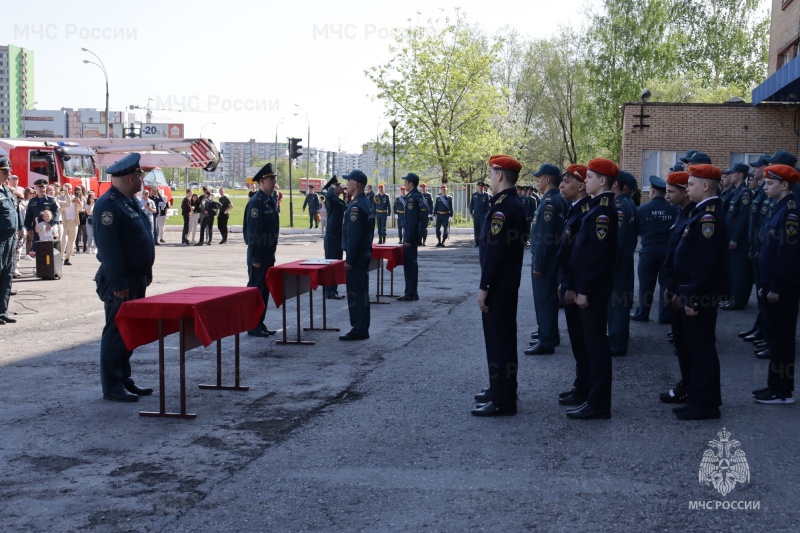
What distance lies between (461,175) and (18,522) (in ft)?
166

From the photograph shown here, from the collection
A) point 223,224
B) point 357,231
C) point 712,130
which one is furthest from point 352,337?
point 712,130

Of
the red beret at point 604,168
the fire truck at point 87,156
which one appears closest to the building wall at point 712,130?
the fire truck at point 87,156

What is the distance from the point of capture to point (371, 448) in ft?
20.3

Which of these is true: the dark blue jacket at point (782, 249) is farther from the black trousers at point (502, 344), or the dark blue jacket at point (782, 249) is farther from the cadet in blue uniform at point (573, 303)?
the black trousers at point (502, 344)

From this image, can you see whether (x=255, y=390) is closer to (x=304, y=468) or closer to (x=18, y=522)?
(x=304, y=468)

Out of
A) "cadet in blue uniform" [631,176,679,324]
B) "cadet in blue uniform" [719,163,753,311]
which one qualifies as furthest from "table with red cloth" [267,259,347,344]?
"cadet in blue uniform" [719,163,753,311]

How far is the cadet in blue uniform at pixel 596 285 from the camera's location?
700cm

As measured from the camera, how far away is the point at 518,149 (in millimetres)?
62438

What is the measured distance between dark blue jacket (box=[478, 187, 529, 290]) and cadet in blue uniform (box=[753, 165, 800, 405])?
2.33 meters

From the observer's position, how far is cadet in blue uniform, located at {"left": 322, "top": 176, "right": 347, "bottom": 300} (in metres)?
14.6

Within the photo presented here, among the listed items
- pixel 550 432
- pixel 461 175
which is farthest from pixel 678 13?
pixel 550 432

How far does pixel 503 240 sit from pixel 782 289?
2592 mm

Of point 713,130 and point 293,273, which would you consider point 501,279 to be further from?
point 713,130

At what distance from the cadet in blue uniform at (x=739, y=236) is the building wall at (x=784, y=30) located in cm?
1270
